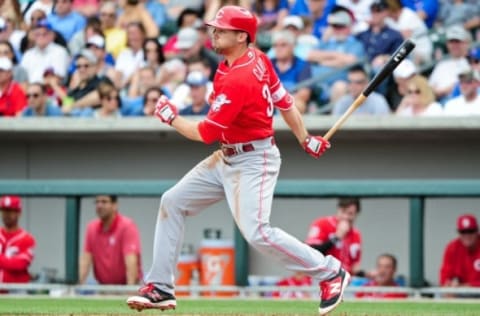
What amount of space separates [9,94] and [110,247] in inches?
110

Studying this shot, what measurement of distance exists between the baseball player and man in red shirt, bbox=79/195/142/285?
11.1 feet

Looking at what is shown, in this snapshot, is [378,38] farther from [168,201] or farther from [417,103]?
[168,201]

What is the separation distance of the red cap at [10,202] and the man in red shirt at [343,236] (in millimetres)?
2507

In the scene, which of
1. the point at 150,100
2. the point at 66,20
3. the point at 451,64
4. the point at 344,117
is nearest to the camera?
the point at 344,117

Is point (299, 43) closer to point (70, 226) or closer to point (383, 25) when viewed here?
point (383, 25)

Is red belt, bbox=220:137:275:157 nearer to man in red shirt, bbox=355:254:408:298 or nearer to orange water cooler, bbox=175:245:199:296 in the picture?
man in red shirt, bbox=355:254:408:298

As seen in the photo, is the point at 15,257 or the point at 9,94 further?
the point at 9,94

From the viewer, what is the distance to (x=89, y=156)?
12.3 metres

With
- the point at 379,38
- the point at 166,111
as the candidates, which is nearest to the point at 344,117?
the point at 166,111

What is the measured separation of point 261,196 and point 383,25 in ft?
18.8

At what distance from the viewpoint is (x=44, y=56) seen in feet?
42.9

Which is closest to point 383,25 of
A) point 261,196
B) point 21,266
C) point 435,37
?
point 435,37

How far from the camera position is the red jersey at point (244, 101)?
20.6ft

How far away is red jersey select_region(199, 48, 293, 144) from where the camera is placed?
6273mm
